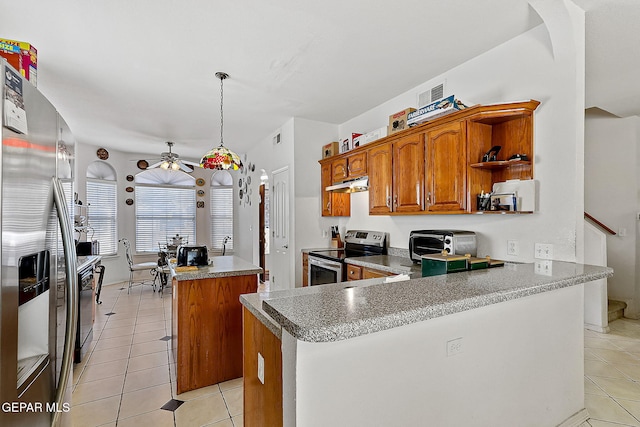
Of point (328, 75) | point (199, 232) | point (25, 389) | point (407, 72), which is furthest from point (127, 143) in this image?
point (25, 389)

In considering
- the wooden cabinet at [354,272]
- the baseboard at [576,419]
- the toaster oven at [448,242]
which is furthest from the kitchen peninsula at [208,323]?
the baseboard at [576,419]

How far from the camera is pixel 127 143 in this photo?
6.04 m

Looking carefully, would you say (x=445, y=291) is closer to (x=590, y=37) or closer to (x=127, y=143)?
(x=590, y=37)

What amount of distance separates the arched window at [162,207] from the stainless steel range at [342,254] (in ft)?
14.7

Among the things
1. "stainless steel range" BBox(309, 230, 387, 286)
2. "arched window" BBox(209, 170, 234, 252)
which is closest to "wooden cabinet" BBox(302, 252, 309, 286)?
"stainless steel range" BBox(309, 230, 387, 286)

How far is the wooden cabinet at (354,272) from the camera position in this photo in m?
3.27

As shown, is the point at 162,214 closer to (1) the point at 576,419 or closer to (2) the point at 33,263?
(2) the point at 33,263

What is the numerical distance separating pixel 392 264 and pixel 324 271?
1.04 meters

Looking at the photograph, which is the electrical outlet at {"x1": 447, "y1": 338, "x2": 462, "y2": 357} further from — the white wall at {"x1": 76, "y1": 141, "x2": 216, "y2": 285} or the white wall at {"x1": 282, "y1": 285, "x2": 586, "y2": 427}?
the white wall at {"x1": 76, "y1": 141, "x2": 216, "y2": 285}

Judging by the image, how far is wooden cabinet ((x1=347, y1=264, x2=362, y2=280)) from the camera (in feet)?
10.7

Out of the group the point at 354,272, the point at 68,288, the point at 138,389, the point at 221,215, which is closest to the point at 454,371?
the point at 68,288

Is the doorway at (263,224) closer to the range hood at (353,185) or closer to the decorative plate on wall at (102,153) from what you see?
the range hood at (353,185)

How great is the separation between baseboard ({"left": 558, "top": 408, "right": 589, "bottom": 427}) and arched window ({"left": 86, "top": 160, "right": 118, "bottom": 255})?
7.25 m

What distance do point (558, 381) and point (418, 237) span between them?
56.9 inches
